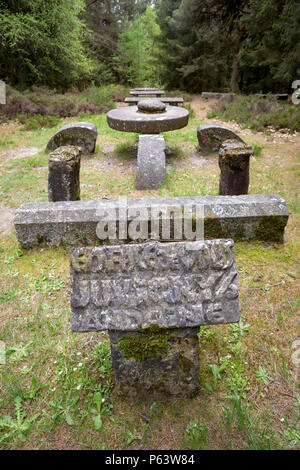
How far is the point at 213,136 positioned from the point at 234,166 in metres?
3.06

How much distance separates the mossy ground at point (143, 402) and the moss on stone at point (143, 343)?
44 cm

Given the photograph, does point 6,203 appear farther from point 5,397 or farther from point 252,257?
point 252,257

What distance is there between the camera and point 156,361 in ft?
6.44

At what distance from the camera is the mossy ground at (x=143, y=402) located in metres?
1.89

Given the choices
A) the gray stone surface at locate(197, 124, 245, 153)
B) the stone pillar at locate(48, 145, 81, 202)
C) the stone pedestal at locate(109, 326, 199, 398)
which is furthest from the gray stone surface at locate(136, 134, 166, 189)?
the stone pedestal at locate(109, 326, 199, 398)

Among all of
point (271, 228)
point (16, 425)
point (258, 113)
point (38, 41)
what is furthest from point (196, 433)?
point (38, 41)

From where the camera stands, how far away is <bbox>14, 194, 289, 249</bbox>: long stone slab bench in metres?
3.71

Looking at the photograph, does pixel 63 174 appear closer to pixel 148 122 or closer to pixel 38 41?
pixel 148 122

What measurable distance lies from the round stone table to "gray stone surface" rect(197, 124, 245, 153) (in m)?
0.54

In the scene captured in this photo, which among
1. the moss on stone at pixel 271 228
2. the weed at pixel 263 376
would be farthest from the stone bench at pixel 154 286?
the moss on stone at pixel 271 228

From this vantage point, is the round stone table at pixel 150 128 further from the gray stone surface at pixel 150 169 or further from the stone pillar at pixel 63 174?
the stone pillar at pixel 63 174

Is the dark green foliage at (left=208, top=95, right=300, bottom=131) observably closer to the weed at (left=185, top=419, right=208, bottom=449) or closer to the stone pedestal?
the stone pedestal
